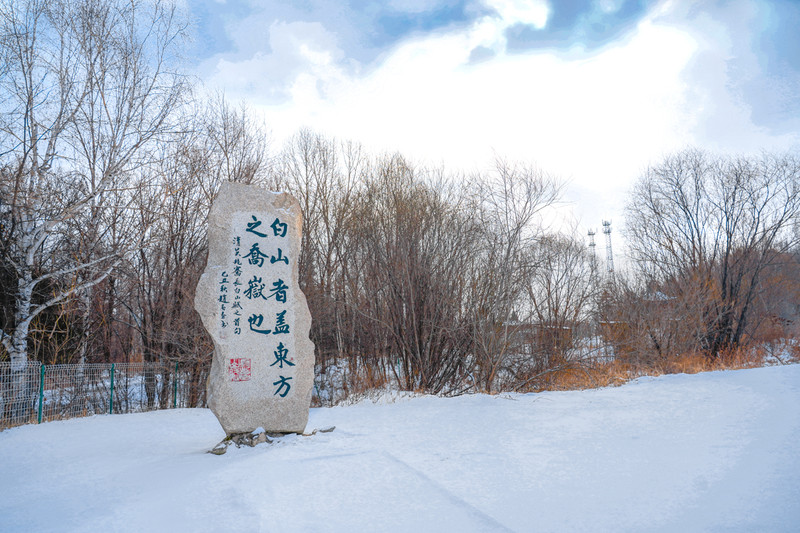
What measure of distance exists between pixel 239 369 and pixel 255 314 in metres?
0.63

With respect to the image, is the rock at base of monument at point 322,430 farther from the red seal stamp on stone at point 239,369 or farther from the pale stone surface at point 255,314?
the red seal stamp on stone at point 239,369

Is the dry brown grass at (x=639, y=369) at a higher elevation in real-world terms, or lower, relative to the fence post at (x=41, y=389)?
lower

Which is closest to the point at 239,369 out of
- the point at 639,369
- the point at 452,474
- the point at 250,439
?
the point at 250,439

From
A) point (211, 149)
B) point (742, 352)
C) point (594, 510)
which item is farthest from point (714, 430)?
point (211, 149)

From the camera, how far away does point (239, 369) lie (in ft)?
17.6

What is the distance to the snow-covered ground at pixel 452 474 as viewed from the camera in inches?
Result: 125

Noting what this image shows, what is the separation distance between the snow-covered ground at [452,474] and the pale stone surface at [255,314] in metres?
0.43

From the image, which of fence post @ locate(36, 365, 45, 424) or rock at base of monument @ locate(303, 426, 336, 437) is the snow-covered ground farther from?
fence post @ locate(36, 365, 45, 424)

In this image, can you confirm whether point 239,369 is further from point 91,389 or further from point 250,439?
point 91,389

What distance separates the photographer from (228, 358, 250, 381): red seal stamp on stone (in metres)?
5.34

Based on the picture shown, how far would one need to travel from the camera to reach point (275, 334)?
5.59 m

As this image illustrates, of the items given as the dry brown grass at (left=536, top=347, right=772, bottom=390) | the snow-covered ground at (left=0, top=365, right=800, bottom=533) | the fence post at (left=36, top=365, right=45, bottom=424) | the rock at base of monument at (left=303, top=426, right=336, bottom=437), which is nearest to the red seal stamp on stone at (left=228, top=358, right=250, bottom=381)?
the snow-covered ground at (left=0, top=365, right=800, bottom=533)

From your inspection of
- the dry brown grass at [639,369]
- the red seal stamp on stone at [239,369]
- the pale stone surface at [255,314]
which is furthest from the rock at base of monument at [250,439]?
the dry brown grass at [639,369]

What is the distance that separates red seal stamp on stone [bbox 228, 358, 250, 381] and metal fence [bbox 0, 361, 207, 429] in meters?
4.74
